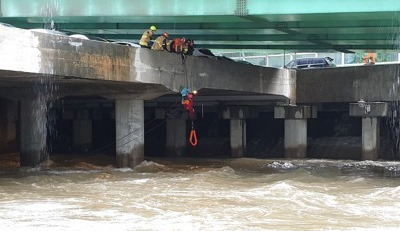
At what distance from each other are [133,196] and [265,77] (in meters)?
12.7

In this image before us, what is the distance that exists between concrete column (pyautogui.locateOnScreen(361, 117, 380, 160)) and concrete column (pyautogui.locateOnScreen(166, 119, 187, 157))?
8.72 m

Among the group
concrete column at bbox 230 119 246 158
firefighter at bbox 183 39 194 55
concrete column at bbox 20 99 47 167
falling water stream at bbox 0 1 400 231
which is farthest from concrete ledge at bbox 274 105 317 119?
concrete column at bbox 20 99 47 167

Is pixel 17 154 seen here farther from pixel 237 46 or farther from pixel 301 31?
pixel 301 31

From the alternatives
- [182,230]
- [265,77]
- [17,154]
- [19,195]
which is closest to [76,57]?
[19,195]

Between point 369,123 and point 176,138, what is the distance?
9.31 m

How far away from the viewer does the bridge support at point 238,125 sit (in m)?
27.7

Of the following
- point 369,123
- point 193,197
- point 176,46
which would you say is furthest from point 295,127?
point 193,197

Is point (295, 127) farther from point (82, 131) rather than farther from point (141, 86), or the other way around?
point (82, 131)

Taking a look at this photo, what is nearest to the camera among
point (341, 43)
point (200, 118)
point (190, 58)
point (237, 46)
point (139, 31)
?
point (190, 58)

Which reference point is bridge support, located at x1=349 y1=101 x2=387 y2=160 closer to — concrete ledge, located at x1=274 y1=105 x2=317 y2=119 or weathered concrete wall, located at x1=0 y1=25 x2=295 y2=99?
concrete ledge, located at x1=274 y1=105 x2=317 y2=119

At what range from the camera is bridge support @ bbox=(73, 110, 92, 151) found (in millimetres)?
29625

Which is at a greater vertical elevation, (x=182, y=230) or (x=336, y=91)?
(x=336, y=91)

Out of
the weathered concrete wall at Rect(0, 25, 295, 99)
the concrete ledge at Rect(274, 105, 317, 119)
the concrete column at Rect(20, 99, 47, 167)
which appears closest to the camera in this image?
the weathered concrete wall at Rect(0, 25, 295, 99)

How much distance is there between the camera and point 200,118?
33594 millimetres
